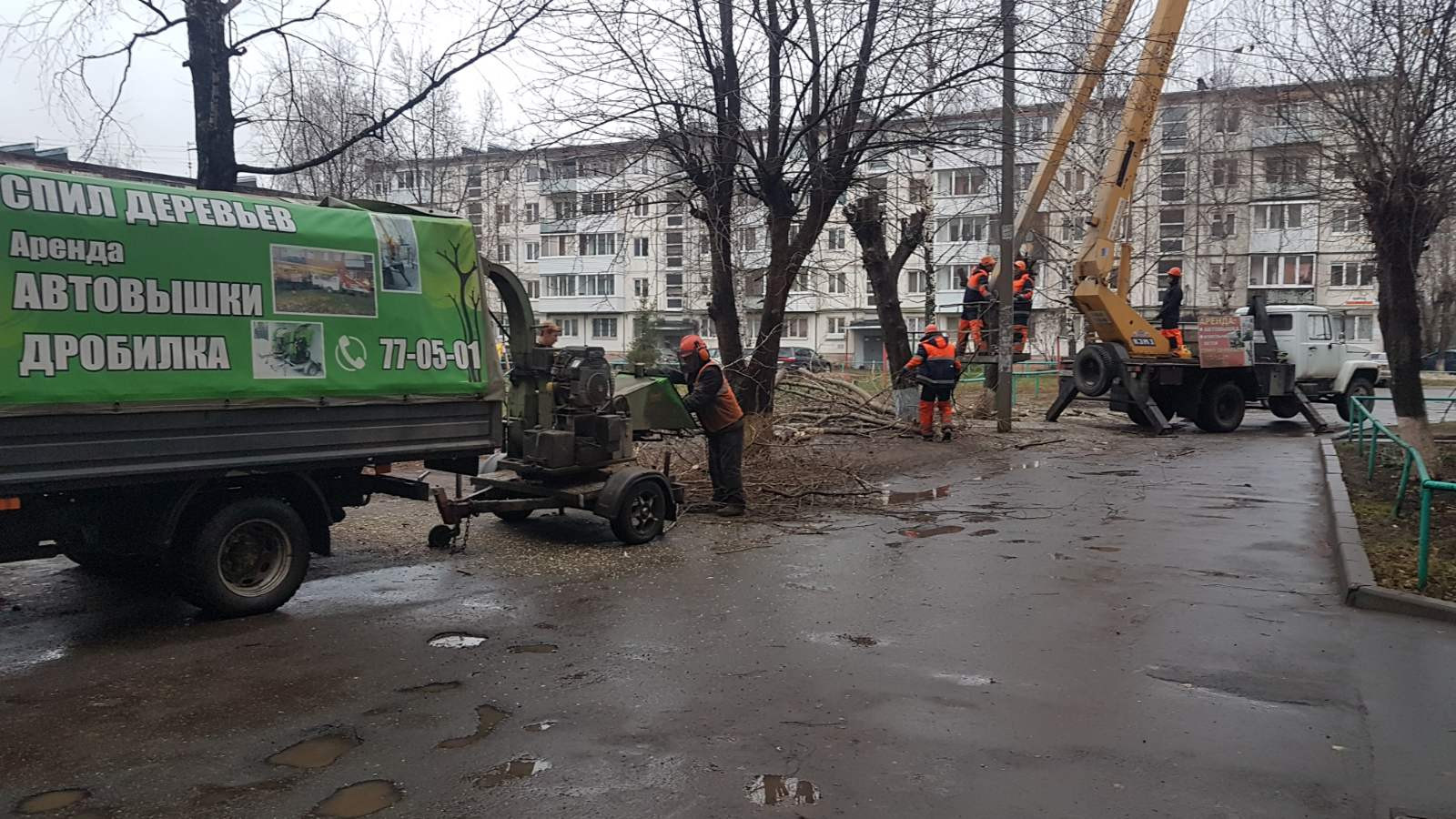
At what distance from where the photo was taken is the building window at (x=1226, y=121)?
23.2m

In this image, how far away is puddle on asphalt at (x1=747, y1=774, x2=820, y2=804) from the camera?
4086 mm

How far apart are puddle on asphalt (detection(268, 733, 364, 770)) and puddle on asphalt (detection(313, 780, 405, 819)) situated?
322 millimetres

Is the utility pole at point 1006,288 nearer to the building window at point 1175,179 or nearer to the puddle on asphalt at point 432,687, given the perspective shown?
the puddle on asphalt at point 432,687

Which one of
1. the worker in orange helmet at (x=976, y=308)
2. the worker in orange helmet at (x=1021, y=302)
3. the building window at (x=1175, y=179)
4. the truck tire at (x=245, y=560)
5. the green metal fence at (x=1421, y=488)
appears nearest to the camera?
the truck tire at (x=245, y=560)

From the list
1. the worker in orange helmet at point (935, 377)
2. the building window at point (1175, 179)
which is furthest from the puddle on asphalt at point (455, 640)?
the building window at point (1175, 179)

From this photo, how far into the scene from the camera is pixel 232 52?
10281 millimetres

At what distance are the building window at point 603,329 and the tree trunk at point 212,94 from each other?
186 feet

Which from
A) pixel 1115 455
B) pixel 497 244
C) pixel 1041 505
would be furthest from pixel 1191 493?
pixel 497 244

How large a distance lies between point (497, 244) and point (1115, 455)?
26133 mm

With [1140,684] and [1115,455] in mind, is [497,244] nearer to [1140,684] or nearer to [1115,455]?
[1115,455]

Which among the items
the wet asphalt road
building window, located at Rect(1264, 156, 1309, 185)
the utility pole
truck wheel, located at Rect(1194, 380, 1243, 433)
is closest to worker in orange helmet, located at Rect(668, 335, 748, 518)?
the wet asphalt road

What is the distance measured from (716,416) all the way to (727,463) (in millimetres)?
629

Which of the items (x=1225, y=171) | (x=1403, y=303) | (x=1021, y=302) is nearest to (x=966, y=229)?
(x=1225, y=171)

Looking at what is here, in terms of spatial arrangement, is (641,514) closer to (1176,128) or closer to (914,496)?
(914,496)
